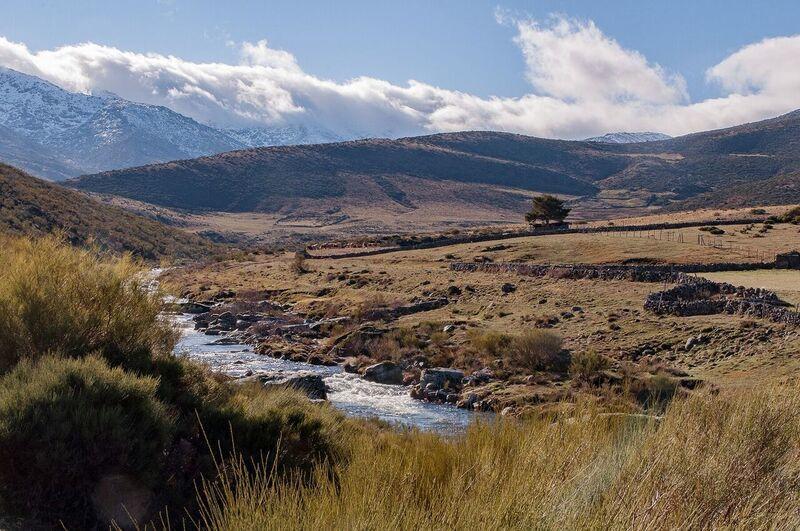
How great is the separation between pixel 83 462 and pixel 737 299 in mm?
27745

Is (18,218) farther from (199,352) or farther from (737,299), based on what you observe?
(737,299)

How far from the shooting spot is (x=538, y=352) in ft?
88.8

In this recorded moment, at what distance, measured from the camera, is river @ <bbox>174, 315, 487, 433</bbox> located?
20.6 m

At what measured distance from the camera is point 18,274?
39.6 feet

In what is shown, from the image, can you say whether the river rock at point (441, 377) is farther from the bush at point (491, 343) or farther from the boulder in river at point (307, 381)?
the boulder in river at point (307, 381)

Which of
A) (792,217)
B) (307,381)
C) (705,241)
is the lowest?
(307,381)

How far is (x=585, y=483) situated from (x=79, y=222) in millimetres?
73689

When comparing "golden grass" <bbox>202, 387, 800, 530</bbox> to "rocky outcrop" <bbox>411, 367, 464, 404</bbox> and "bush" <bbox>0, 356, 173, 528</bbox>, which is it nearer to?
"bush" <bbox>0, 356, 173, 528</bbox>

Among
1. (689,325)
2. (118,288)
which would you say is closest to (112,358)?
(118,288)

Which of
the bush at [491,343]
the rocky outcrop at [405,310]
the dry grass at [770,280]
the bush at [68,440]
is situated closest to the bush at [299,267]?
the rocky outcrop at [405,310]

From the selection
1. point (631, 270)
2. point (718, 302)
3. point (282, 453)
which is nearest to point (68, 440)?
point (282, 453)

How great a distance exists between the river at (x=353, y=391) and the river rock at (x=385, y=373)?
472 mm

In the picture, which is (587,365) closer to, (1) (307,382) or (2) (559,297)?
(1) (307,382)

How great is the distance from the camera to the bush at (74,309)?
1128cm
